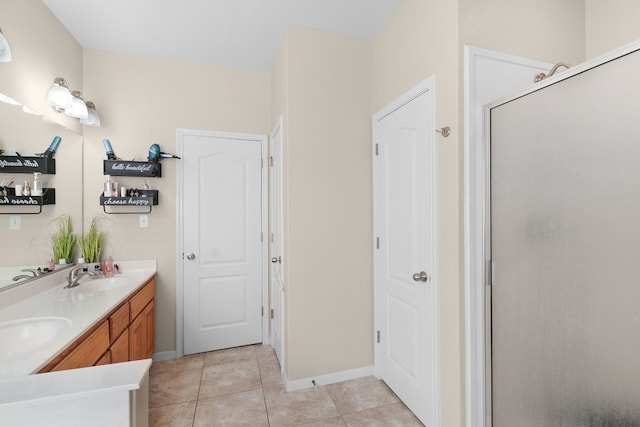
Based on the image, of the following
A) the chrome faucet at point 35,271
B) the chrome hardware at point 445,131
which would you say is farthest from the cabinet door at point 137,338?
the chrome hardware at point 445,131

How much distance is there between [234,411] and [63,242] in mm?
1746

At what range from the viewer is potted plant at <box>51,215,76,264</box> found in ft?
6.91

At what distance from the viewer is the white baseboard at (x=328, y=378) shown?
222cm

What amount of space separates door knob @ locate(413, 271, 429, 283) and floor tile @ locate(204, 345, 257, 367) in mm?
1756

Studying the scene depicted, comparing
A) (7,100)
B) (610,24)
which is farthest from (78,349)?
(610,24)

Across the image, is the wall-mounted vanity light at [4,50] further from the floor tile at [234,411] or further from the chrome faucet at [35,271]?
the floor tile at [234,411]

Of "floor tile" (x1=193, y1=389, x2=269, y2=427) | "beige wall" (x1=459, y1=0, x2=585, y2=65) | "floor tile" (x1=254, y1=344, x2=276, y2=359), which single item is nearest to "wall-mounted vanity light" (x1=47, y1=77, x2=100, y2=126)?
"floor tile" (x1=193, y1=389, x2=269, y2=427)

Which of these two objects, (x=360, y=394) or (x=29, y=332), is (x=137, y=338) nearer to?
(x=29, y=332)

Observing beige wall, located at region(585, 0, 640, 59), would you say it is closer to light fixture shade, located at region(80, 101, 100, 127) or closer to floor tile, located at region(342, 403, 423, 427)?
floor tile, located at region(342, 403, 423, 427)

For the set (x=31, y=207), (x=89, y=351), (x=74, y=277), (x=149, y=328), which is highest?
(x=31, y=207)

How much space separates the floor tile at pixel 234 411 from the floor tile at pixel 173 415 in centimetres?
5

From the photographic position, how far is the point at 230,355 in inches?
109

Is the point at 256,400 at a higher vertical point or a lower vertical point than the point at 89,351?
lower

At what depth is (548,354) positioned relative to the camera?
116cm
